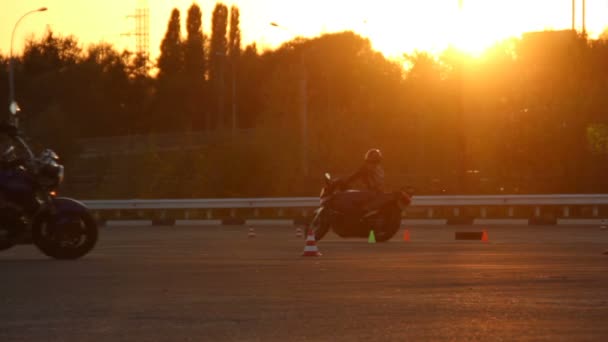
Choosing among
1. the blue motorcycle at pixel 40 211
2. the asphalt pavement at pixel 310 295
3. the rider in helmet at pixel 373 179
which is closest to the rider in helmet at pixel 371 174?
the rider in helmet at pixel 373 179

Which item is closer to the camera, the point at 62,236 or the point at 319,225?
the point at 62,236

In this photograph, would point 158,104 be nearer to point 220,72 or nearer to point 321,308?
point 220,72

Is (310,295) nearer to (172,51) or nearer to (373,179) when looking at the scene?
(373,179)

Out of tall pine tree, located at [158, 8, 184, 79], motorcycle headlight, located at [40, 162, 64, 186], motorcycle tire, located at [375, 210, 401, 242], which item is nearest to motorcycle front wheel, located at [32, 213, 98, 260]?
motorcycle headlight, located at [40, 162, 64, 186]

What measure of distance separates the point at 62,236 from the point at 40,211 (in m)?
0.43

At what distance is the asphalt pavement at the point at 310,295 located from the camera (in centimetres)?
915

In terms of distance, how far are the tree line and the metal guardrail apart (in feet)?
17.4

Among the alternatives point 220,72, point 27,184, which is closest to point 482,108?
point 220,72

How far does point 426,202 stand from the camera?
116ft

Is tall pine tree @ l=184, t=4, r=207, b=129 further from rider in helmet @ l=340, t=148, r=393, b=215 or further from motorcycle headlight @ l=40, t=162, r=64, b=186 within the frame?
motorcycle headlight @ l=40, t=162, r=64, b=186

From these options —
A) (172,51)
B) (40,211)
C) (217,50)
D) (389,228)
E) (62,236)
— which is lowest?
(389,228)

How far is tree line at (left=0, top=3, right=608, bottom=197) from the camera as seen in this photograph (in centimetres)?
4888

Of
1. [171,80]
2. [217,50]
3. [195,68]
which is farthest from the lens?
[195,68]

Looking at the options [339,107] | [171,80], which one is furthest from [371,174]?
[171,80]
